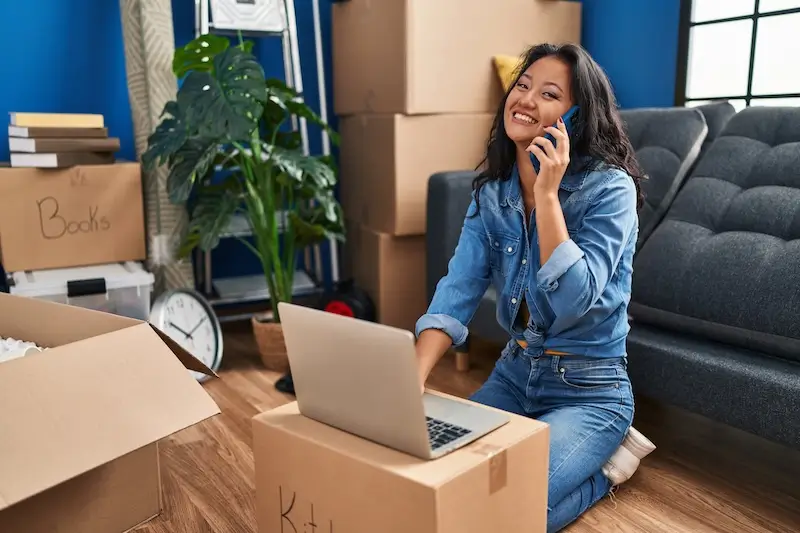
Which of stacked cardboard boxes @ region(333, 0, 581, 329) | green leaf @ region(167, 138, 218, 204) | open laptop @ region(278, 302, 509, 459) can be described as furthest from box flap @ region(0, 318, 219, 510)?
stacked cardboard boxes @ region(333, 0, 581, 329)

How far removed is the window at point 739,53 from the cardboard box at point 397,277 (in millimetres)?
1169

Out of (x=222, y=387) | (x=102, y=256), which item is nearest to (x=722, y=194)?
(x=222, y=387)

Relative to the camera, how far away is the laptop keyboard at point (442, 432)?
1.05 m

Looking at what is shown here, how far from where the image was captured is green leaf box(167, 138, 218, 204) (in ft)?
7.80

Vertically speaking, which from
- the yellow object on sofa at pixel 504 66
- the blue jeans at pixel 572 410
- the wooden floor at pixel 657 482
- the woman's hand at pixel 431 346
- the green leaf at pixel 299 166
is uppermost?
the yellow object on sofa at pixel 504 66

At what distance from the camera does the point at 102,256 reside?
2512mm

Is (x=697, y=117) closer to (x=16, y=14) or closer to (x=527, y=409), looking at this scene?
(x=527, y=409)

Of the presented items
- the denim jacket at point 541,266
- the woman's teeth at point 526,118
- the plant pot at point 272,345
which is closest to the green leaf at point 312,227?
the plant pot at point 272,345

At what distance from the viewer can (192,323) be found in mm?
2559

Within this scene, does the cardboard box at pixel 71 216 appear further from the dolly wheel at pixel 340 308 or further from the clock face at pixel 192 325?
the dolly wheel at pixel 340 308

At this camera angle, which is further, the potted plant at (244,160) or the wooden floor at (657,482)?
the potted plant at (244,160)

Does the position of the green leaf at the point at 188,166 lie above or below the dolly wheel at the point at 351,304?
above

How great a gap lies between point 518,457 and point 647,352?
2.68ft

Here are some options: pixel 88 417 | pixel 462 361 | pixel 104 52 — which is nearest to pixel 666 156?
pixel 462 361
